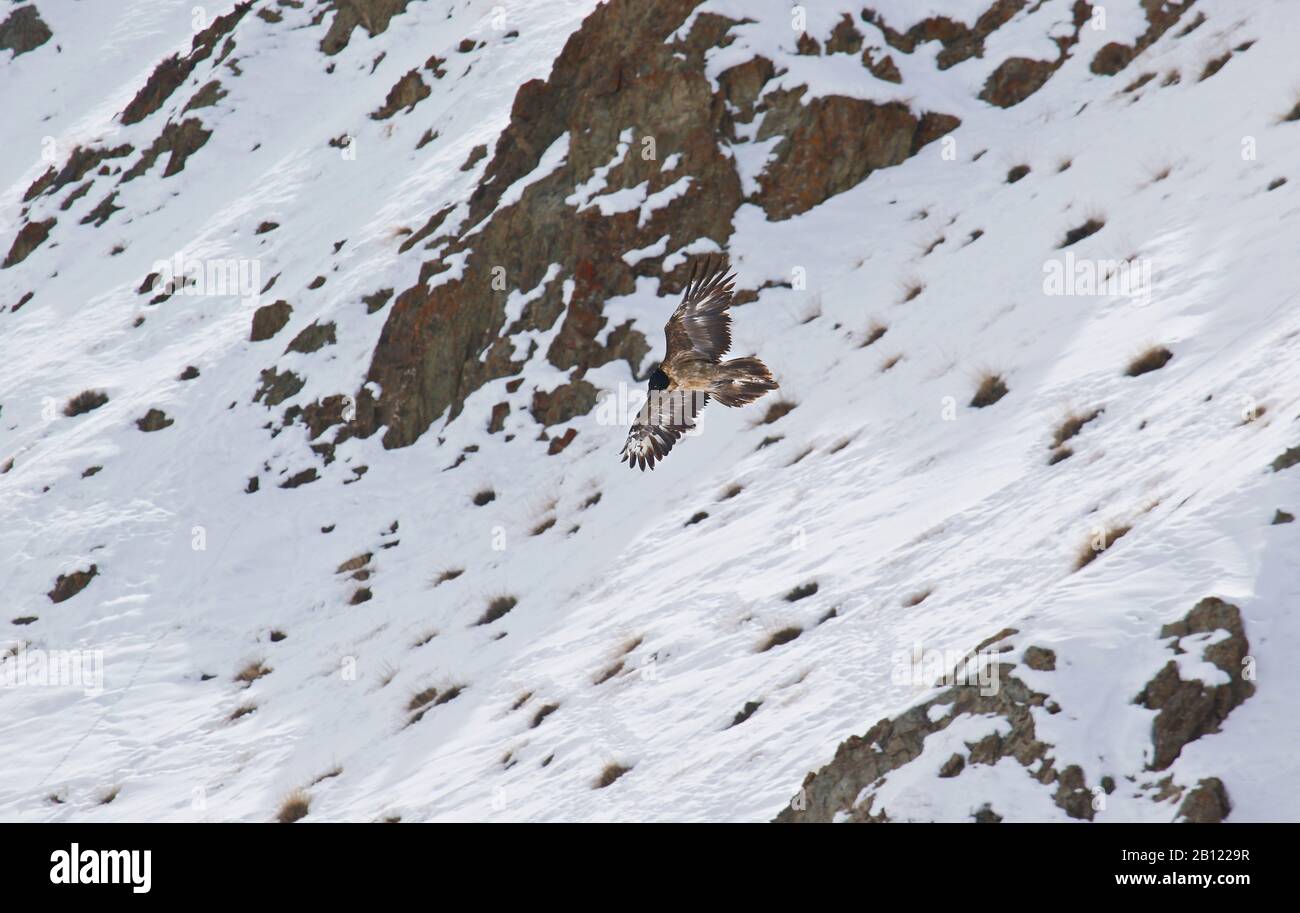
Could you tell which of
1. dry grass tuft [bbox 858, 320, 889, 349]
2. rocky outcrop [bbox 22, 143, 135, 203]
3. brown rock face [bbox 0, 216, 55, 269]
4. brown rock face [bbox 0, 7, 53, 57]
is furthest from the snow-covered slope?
brown rock face [bbox 0, 7, 53, 57]

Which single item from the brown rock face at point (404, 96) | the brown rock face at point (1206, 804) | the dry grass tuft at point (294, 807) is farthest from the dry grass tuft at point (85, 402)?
the brown rock face at point (1206, 804)

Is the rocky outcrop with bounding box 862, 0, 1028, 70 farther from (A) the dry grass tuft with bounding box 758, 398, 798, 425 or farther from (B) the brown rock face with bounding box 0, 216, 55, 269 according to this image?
(B) the brown rock face with bounding box 0, 216, 55, 269

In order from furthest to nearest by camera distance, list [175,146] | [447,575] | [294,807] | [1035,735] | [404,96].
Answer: [175,146]
[404,96]
[447,575]
[294,807]
[1035,735]

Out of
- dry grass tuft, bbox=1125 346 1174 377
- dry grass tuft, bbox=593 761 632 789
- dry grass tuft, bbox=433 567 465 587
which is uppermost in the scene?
dry grass tuft, bbox=1125 346 1174 377

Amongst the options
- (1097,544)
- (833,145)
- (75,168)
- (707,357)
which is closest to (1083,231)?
(833,145)

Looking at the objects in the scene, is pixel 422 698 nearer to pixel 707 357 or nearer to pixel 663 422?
pixel 663 422

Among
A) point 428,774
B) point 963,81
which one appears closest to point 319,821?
point 428,774
